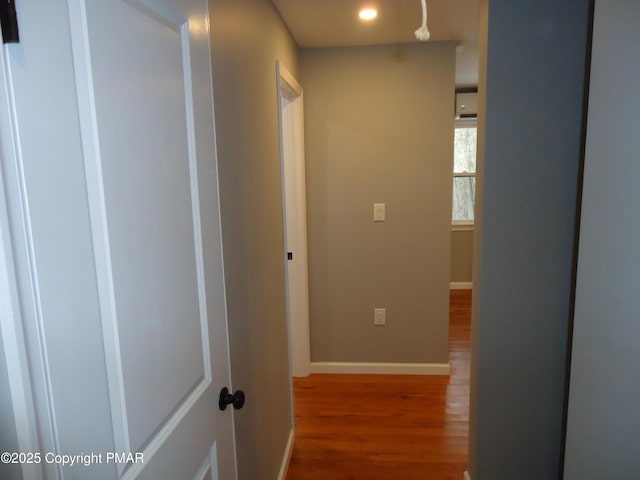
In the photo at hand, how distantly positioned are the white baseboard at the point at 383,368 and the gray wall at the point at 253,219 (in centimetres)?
97

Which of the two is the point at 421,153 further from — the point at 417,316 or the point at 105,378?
the point at 105,378

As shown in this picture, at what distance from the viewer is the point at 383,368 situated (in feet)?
10.2

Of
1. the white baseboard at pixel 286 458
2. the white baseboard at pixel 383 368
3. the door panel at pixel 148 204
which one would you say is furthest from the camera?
the white baseboard at pixel 383 368

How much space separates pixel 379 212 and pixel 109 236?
247 cm

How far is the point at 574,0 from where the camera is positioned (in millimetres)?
1504

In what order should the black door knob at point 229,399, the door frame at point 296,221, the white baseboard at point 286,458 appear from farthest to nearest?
the door frame at point 296,221
the white baseboard at point 286,458
the black door knob at point 229,399

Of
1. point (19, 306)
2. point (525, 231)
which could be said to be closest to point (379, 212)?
point (525, 231)

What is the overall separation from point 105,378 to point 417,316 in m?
2.70

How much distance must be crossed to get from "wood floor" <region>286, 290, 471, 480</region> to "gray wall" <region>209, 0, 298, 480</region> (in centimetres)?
28

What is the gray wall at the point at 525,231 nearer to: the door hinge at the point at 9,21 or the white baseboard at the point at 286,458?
the white baseboard at the point at 286,458

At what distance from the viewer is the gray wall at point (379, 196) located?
2.82 m

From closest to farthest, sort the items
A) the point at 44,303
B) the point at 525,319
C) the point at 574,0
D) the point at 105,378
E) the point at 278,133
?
the point at 44,303 < the point at 105,378 < the point at 574,0 < the point at 525,319 < the point at 278,133

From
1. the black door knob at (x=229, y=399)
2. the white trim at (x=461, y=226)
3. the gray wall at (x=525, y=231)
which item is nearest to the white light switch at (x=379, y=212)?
the gray wall at (x=525, y=231)

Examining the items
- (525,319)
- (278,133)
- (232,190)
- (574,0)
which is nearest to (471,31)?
(574,0)
